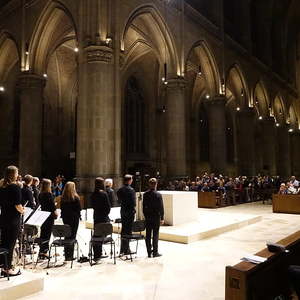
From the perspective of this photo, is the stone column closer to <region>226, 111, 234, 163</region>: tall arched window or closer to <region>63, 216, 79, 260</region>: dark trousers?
<region>63, 216, 79, 260</region>: dark trousers

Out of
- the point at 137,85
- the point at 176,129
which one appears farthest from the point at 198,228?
the point at 137,85

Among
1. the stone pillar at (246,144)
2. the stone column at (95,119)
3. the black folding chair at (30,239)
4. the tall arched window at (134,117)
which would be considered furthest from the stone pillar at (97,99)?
the stone pillar at (246,144)

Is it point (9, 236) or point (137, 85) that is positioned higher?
point (137, 85)

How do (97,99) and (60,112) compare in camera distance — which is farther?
(60,112)

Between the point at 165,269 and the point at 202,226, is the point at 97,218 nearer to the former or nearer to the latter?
the point at 165,269

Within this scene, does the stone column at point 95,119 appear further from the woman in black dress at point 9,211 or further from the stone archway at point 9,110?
the stone archway at point 9,110

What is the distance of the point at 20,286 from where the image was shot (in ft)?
14.4

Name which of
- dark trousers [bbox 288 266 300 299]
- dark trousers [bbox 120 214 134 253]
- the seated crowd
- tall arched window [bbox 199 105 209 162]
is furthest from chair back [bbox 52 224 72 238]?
tall arched window [bbox 199 105 209 162]

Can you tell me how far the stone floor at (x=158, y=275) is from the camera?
4496 millimetres

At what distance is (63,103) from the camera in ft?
79.8

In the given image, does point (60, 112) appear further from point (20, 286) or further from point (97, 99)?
point (20, 286)

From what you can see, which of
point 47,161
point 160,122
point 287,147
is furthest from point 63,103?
point 287,147

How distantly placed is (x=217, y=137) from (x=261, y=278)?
19478 mm

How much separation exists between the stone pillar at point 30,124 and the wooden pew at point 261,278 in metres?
15.3
